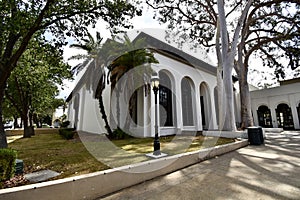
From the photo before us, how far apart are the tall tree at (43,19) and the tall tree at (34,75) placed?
104 cm

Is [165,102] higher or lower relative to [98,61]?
lower

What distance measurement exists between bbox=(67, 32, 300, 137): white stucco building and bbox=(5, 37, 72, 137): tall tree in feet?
9.35

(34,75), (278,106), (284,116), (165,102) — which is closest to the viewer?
(34,75)

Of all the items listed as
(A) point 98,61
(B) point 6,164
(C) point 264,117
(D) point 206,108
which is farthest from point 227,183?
(C) point 264,117

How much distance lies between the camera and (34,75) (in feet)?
44.5

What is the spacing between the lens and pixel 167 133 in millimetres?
13234

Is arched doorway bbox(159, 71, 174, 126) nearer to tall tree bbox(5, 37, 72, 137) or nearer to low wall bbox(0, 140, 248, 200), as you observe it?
tall tree bbox(5, 37, 72, 137)

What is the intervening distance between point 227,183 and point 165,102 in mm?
10765

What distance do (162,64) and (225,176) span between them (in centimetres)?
1014

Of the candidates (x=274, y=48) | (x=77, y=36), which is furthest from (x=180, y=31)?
(x=77, y=36)

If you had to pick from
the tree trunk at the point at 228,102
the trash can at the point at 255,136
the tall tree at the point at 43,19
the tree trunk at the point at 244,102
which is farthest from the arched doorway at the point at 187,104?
the tall tree at the point at 43,19

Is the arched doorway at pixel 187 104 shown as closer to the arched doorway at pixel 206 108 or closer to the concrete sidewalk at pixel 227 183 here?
the arched doorway at pixel 206 108

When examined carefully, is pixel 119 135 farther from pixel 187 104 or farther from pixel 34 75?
pixel 34 75

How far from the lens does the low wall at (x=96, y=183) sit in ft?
9.35
